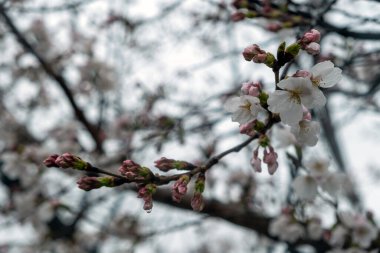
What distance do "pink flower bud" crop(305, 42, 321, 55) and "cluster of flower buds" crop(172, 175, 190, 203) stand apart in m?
0.53

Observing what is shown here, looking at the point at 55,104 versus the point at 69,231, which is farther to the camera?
the point at 55,104

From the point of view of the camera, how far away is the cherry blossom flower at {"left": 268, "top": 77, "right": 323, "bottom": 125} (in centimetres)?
123

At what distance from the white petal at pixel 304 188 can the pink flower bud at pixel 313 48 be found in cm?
97

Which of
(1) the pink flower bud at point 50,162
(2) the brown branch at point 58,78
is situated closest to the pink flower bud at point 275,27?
(1) the pink flower bud at point 50,162

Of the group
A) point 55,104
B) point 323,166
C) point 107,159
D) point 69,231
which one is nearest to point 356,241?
point 323,166

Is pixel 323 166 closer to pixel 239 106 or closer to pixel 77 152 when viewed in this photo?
pixel 239 106

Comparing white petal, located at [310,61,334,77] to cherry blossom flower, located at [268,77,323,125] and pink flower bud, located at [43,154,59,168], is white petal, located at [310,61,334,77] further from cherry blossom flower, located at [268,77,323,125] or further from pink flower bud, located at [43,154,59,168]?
pink flower bud, located at [43,154,59,168]

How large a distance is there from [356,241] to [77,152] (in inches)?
100

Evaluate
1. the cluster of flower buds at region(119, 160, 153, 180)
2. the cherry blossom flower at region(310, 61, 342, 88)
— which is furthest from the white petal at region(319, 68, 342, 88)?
the cluster of flower buds at region(119, 160, 153, 180)

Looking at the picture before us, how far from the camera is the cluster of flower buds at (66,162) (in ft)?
4.27

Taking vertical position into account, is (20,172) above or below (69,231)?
above

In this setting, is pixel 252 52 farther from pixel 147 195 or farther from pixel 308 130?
pixel 147 195

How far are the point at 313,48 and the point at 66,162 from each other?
80cm

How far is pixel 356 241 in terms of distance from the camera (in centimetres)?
251
